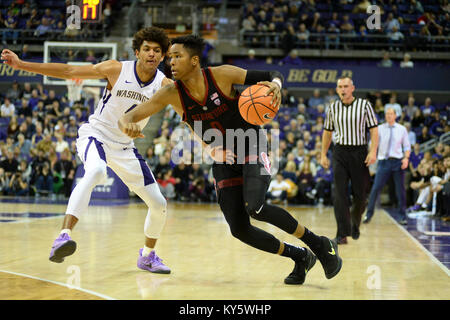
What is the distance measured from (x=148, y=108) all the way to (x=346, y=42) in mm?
18403

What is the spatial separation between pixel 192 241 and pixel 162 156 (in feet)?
31.1

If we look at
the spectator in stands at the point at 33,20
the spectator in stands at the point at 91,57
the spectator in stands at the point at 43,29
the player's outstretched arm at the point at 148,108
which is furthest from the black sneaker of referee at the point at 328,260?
the spectator in stands at the point at 33,20

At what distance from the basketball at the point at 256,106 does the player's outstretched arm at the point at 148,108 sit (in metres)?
0.56

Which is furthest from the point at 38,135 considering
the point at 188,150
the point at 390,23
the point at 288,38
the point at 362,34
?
the point at 390,23

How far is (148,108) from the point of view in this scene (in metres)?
4.45

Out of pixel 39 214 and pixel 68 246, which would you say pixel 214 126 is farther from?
pixel 39 214

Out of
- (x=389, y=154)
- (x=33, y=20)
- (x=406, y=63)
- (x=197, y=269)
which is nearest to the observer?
(x=197, y=269)

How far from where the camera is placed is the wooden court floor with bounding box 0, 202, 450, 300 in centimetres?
428

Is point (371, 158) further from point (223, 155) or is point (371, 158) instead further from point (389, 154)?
point (223, 155)

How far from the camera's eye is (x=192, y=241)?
7566 millimetres

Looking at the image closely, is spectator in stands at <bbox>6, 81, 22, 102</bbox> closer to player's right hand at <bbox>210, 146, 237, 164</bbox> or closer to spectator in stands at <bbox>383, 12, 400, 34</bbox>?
spectator in stands at <bbox>383, 12, 400, 34</bbox>

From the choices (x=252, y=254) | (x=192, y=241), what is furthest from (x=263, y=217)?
(x=192, y=241)

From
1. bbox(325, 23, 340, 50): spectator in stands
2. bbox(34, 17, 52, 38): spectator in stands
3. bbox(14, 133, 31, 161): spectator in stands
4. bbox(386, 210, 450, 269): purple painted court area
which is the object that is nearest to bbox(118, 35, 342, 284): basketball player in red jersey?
bbox(386, 210, 450, 269): purple painted court area

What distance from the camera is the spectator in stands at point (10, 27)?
22281 mm
